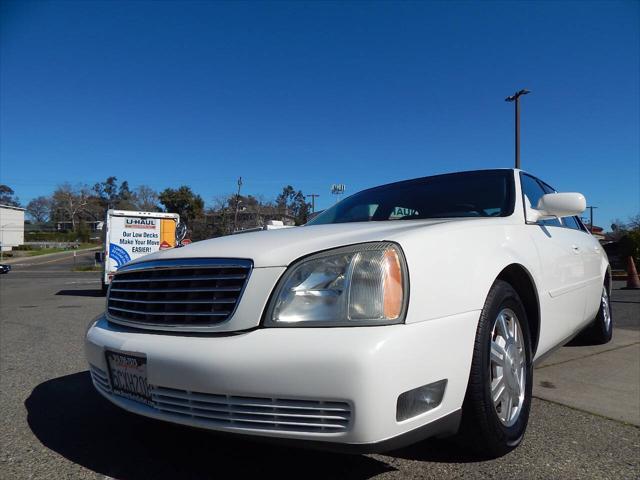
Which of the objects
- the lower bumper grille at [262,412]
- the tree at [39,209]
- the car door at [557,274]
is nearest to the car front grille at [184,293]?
the lower bumper grille at [262,412]

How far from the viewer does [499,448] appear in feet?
7.36

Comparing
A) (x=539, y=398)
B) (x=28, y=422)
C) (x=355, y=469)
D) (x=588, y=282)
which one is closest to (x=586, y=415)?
(x=539, y=398)

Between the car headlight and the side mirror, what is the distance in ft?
5.10

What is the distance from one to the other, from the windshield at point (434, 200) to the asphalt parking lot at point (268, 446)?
135 centimetres

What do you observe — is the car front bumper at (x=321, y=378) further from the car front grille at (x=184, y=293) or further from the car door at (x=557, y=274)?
the car door at (x=557, y=274)

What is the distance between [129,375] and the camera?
2195 millimetres

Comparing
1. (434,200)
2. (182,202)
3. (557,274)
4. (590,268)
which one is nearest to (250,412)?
(434,200)

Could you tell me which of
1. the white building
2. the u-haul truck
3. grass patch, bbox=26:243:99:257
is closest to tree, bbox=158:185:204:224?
grass patch, bbox=26:243:99:257

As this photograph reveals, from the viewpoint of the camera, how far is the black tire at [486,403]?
6.81 ft

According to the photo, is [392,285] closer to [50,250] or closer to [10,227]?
[50,250]

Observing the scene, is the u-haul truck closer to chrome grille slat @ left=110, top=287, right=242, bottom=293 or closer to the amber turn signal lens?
chrome grille slat @ left=110, top=287, right=242, bottom=293

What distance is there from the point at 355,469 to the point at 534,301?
4.60 feet

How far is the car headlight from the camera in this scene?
1.86m

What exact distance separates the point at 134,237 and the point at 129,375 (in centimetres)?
1347
